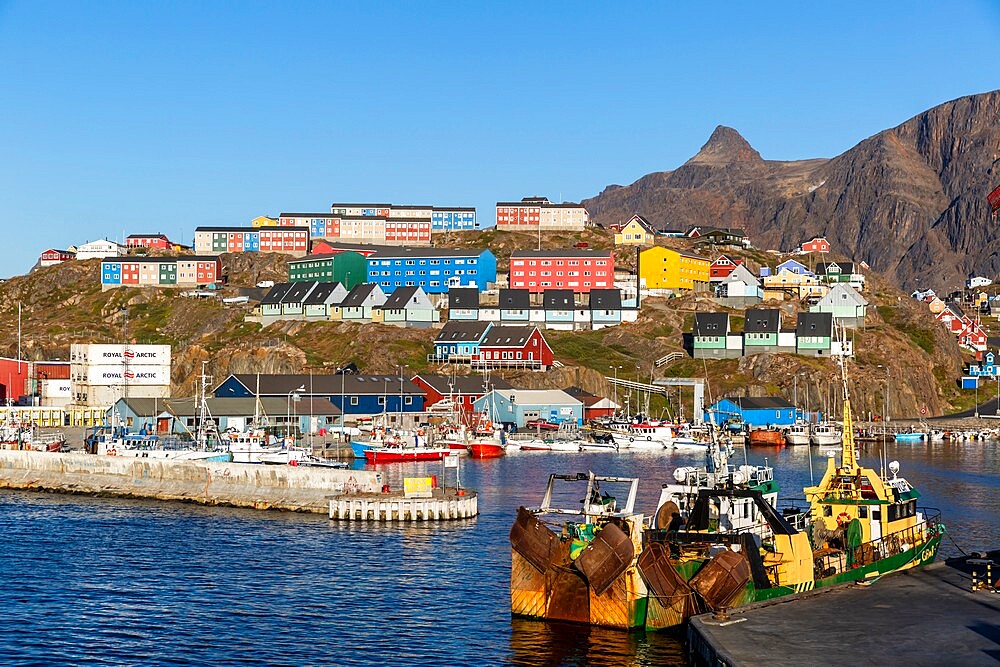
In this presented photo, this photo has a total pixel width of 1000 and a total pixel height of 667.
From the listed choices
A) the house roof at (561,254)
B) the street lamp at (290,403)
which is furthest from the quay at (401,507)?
the house roof at (561,254)

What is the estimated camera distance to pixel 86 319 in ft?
630

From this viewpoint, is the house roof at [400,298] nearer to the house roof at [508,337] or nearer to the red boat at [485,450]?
the house roof at [508,337]

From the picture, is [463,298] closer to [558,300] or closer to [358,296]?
[558,300]

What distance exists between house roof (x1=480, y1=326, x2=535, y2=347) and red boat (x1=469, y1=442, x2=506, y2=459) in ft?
130

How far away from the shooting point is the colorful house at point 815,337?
157750 millimetres

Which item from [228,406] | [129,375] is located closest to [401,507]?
[228,406]

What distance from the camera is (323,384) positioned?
132 meters

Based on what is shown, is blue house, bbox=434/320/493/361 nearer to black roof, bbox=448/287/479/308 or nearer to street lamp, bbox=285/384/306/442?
black roof, bbox=448/287/479/308

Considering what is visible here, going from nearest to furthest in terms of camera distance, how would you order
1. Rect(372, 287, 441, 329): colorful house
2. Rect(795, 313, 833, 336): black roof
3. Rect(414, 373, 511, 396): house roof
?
1. Rect(414, 373, 511, 396): house roof
2. Rect(795, 313, 833, 336): black roof
3. Rect(372, 287, 441, 329): colorful house

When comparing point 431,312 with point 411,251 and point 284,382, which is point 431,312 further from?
point 284,382

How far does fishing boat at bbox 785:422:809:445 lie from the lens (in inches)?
5192

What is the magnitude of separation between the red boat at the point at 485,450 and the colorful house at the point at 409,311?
5736cm

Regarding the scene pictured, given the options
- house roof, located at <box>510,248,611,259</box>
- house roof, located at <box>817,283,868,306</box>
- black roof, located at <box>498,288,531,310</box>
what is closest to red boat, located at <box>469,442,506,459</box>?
black roof, located at <box>498,288,531,310</box>

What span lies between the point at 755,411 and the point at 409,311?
5480 cm
